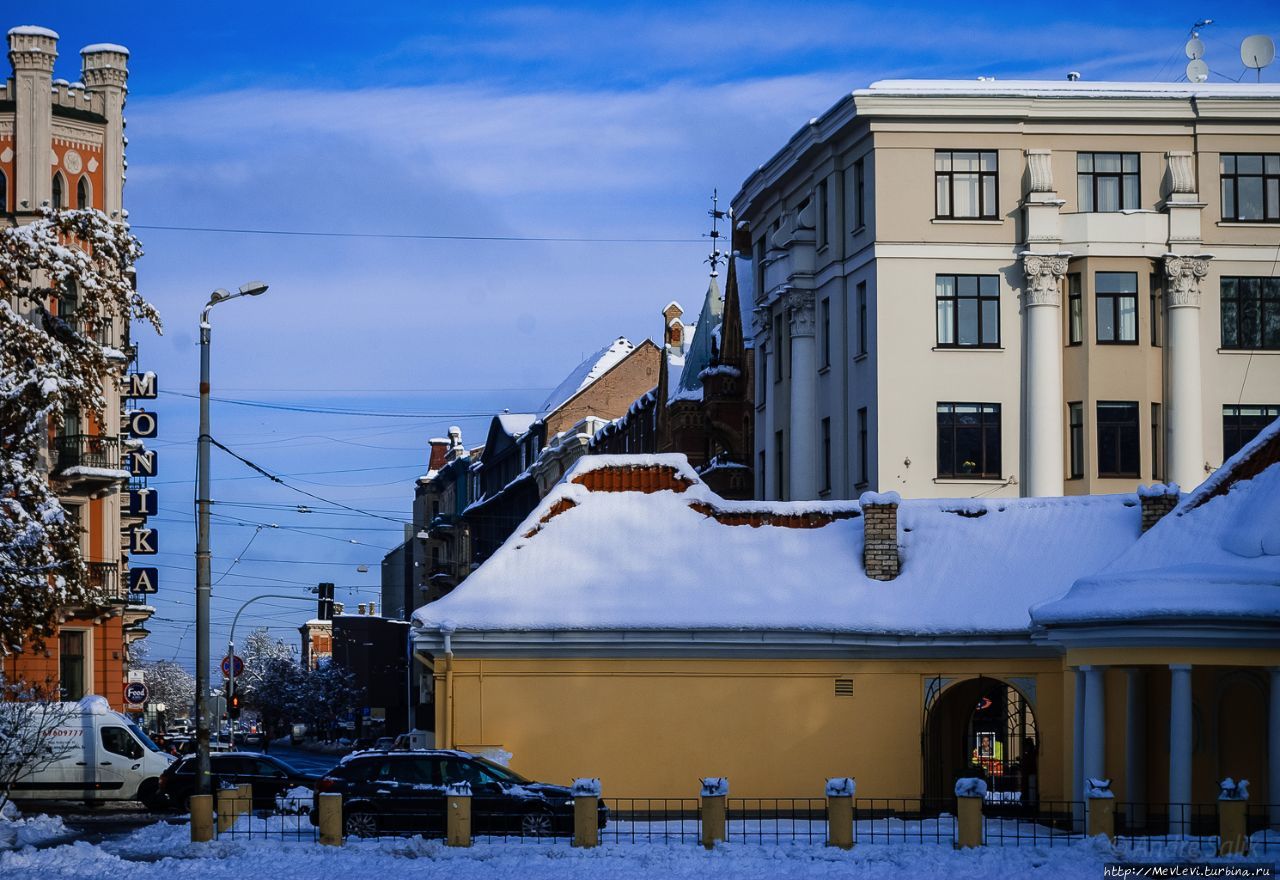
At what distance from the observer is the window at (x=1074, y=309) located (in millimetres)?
51531

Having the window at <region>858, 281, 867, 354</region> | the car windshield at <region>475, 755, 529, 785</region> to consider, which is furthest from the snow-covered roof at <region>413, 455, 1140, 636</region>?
the window at <region>858, 281, 867, 354</region>

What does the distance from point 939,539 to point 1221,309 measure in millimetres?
19729

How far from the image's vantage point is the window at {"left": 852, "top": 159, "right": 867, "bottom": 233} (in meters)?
52.4

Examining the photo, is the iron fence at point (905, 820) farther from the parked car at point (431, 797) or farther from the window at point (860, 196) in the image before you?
the window at point (860, 196)

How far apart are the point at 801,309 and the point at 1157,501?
22321mm

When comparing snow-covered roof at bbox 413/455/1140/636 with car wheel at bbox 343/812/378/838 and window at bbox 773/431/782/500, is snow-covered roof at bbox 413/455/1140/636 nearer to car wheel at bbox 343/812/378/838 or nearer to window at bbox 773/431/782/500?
car wheel at bbox 343/812/378/838

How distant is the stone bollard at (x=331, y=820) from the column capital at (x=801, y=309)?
106ft

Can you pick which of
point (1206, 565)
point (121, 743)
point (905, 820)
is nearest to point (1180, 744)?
point (1206, 565)

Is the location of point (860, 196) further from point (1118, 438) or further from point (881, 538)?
point (881, 538)

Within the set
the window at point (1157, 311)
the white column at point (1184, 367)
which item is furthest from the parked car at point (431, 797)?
the window at point (1157, 311)

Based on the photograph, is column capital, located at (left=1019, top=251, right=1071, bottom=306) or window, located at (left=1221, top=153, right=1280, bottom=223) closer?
column capital, located at (left=1019, top=251, right=1071, bottom=306)

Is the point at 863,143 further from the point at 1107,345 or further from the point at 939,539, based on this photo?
the point at 939,539

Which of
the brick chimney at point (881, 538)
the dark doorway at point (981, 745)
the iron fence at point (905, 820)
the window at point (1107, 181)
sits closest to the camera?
the iron fence at point (905, 820)

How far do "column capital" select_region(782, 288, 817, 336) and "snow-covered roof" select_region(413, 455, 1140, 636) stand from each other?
768 inches
